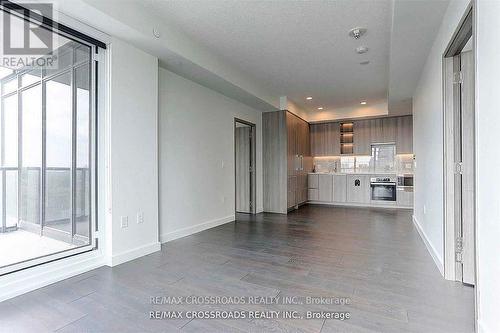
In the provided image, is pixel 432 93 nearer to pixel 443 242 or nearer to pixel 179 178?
pixel 443 242

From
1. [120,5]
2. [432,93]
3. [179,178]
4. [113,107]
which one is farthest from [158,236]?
[432,93]

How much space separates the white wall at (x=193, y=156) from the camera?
3.97m

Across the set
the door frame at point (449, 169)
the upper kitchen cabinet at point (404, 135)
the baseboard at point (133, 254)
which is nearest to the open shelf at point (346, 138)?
the upper kitchen cabinet at point (404, 135)

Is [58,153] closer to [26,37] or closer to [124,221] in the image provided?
[124,221]

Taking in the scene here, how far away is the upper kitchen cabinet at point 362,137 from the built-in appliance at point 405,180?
117 cm

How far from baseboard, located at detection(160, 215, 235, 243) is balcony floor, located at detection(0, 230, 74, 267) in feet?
4.55

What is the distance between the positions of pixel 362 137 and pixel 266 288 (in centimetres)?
671

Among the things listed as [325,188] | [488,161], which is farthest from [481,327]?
[325,188]

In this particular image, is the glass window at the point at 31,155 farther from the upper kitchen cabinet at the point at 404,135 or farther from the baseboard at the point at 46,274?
the upper kitchen cabinet at the point at 404,135

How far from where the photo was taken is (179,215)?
4.20m

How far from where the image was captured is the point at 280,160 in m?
6.49

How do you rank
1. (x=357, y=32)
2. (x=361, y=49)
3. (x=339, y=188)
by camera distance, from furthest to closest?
1. (x=339, y=188)
2. (x=361, y=49)
3. (x=357, y=32)

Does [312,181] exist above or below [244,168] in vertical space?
below

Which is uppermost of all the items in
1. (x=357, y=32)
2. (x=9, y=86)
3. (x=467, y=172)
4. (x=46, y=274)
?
(x=357, y=32)
